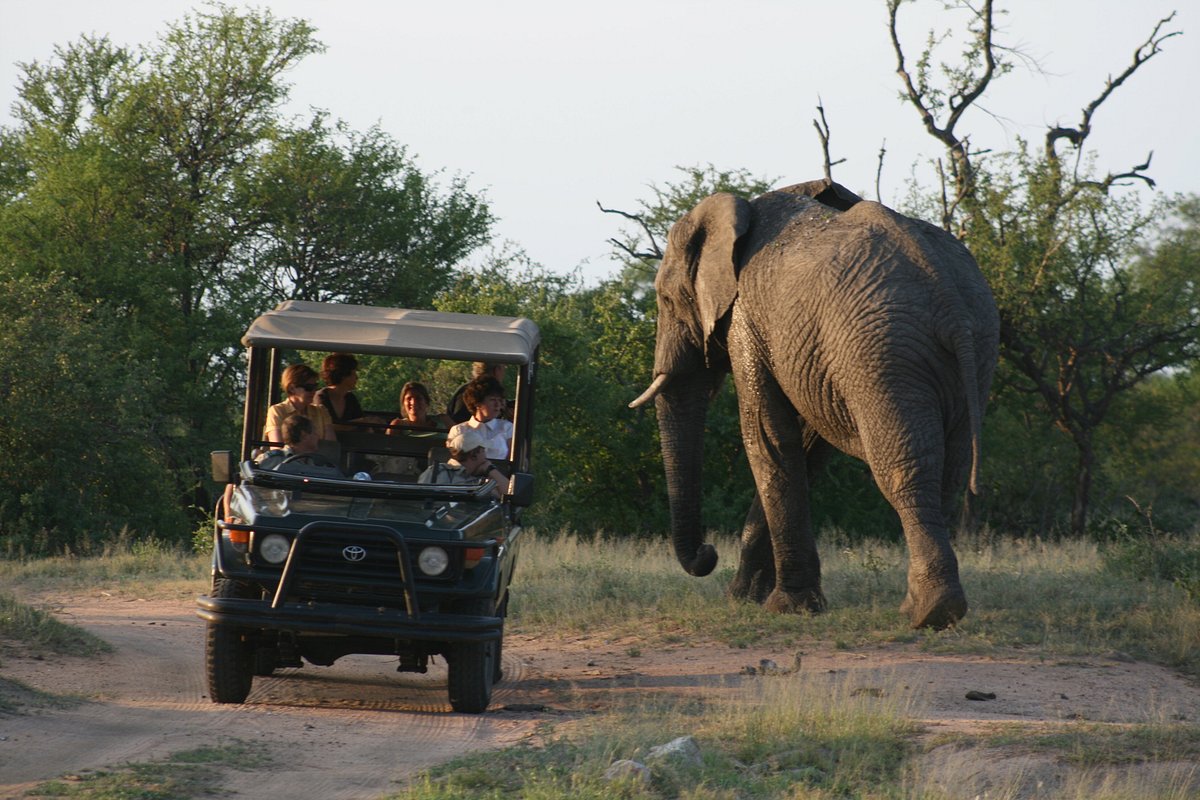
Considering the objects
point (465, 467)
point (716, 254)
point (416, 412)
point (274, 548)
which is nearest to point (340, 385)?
point (416, 412)

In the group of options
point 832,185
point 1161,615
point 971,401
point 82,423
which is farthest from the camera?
point 82,423

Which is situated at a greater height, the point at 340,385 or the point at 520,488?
the point at 340,385

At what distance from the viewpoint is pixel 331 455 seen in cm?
975

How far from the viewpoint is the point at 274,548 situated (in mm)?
8336

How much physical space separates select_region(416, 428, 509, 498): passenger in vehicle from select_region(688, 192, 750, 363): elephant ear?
11.4 ft

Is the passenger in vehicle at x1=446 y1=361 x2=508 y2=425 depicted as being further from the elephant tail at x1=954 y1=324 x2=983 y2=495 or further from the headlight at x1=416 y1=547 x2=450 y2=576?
the elephant tail at x1=954 y1=324 x2=983 y2=495

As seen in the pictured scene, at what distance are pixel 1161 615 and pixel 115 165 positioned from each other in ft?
69.9

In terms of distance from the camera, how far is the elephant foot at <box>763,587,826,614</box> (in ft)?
40.5

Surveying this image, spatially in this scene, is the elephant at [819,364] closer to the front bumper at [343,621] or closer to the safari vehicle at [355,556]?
the safari vehicle at [355,556]

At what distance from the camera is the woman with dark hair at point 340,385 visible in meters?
10.6

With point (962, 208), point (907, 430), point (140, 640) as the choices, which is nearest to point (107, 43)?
point (962, 208)

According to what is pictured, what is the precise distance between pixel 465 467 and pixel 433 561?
1245 mm

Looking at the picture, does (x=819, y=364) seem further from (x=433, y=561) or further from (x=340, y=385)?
(x=433, y=561)

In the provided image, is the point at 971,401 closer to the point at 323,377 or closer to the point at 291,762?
the point at 323,377
